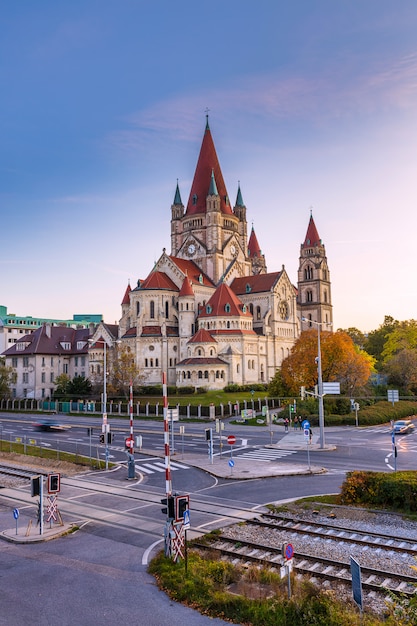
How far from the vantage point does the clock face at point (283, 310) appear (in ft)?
305

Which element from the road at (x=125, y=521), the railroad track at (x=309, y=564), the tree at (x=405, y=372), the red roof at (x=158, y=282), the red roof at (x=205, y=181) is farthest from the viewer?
the red roof at (x=205, y=181)

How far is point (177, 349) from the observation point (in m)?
85.7

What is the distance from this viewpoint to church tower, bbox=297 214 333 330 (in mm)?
119562

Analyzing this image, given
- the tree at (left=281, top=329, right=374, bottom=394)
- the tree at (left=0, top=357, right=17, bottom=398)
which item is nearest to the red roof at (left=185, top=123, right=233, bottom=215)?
the tree at (left=0, top=357, right=17, bottom=398)

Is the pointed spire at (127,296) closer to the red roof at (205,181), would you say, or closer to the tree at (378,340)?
the red roof at (205,181)

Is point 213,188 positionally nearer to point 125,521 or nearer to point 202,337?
point 202,337

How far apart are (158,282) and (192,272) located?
25.3 ft

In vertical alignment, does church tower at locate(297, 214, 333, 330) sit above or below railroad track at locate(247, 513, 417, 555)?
above

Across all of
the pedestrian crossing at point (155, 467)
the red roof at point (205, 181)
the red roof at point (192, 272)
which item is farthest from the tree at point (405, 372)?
the pedestrian crossing at point (155, 467)

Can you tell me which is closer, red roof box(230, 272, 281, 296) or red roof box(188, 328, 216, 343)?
red roof box(188, 328, 216, 343)

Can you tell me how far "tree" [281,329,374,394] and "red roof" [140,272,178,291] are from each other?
31601 mm

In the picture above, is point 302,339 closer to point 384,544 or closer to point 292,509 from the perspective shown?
point 292,509

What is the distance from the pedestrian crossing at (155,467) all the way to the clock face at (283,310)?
6180 centimetres

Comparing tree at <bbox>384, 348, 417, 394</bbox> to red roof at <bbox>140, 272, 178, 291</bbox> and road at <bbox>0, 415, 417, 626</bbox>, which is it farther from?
red roof at <bbox>140, 272, 178, 291</bbox>
